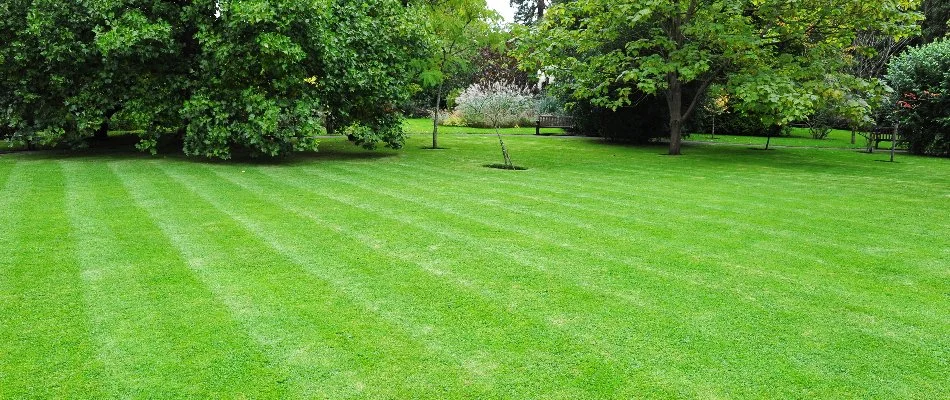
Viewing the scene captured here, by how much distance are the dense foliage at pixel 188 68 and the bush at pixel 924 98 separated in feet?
46.6

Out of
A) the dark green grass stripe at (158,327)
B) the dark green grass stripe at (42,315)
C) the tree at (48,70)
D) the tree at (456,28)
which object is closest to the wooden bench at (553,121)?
the tree at (456,28)

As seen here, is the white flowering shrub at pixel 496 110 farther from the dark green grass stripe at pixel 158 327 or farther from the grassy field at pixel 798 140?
the dark green grass stripe at pixel 158 327

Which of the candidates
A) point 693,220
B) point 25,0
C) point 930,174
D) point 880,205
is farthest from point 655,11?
point 25,0

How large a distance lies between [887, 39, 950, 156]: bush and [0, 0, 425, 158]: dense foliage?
46.6ft

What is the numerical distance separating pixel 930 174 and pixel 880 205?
534 cm

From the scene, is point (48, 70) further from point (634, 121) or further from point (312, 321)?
point (634, 121)

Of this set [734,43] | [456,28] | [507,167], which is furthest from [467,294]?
[456,28]

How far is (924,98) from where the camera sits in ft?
53.8

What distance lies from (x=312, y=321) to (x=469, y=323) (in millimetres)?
908

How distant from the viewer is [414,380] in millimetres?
2906

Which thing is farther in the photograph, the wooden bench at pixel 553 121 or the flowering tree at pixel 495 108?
the flowering tree at pixel 495 108

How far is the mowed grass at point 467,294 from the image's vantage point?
293cm

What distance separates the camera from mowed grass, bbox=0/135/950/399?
2.93 m

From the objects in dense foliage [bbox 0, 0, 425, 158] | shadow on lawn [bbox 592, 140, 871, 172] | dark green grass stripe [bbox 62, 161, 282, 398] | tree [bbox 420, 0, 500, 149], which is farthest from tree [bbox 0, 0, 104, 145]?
shadow on lawn [bbox 592, 140, 871, 172]
